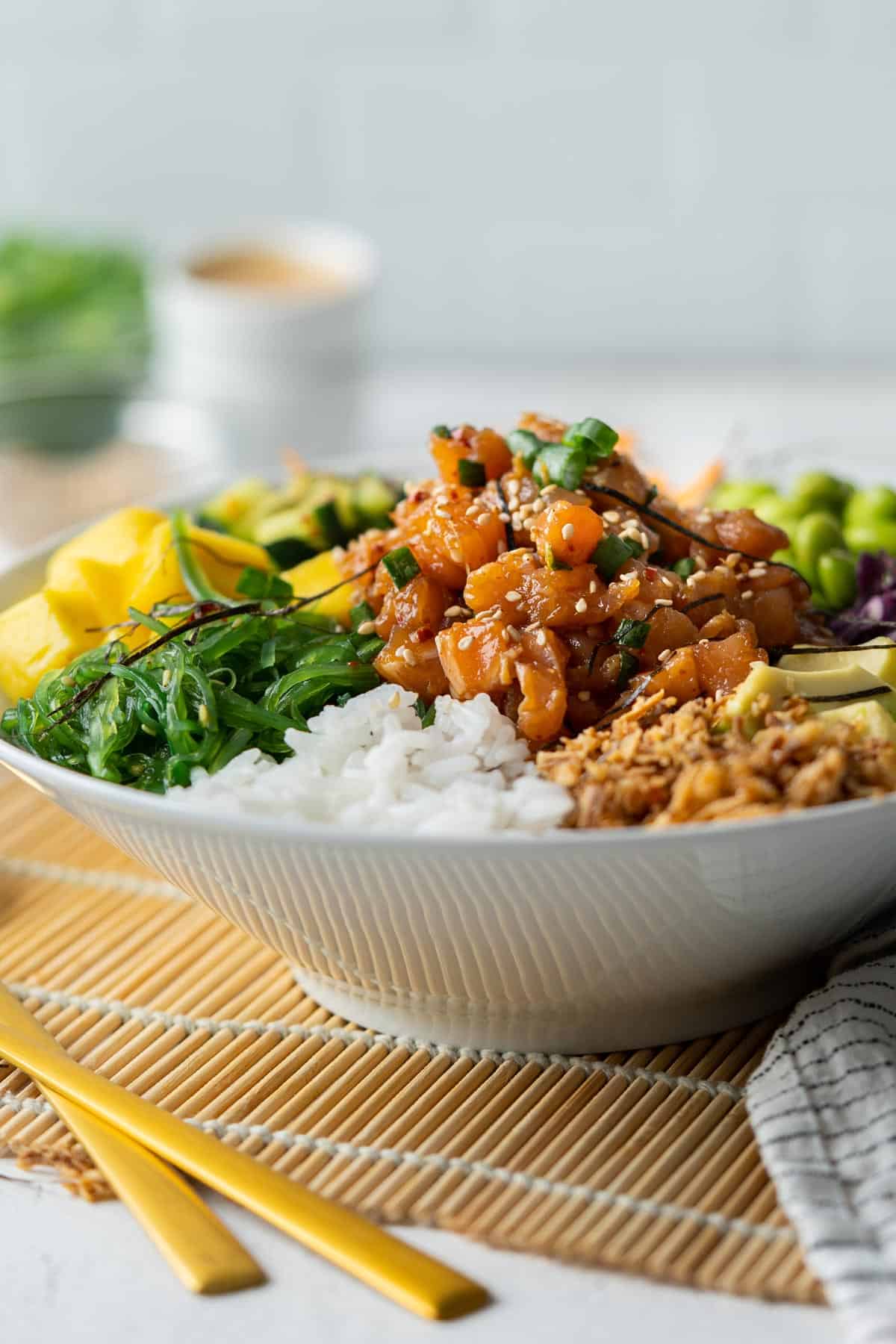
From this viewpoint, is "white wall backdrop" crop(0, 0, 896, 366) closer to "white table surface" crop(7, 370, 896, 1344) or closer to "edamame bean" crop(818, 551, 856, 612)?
"edamame bean" crop(818, 551, 856, 612)

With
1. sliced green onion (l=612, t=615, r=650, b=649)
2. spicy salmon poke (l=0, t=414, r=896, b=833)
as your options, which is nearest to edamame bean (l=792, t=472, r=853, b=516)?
spicy salmon poke (l=0, t=414, r=896, b=833)

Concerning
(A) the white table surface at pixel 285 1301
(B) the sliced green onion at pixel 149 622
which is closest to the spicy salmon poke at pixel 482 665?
(B) the sliced green onion at pixel 149 622

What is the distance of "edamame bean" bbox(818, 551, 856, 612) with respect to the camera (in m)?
3.39

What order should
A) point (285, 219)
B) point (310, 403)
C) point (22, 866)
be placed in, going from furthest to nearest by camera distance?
point (285, 219)
point (310, 403)
point (22, 866)

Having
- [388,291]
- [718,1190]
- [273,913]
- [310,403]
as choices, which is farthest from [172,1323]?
[388,291]

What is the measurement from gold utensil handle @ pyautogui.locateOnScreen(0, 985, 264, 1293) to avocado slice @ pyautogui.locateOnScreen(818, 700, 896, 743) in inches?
47.2

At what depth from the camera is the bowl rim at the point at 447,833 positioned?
6.63 feet

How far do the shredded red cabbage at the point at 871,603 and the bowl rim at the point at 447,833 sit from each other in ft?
2.77

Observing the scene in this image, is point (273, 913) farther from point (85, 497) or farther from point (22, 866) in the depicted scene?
point (85, 497)

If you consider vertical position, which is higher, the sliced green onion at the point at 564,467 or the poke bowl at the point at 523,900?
the sliced green onion at the point at 564,467

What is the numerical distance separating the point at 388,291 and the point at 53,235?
1593mm

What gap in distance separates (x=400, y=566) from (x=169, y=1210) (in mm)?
1180

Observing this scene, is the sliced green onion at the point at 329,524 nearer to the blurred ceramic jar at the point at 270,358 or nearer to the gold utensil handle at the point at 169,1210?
the gold utensil handle at the point at 169,1210

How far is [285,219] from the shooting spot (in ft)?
23.1
